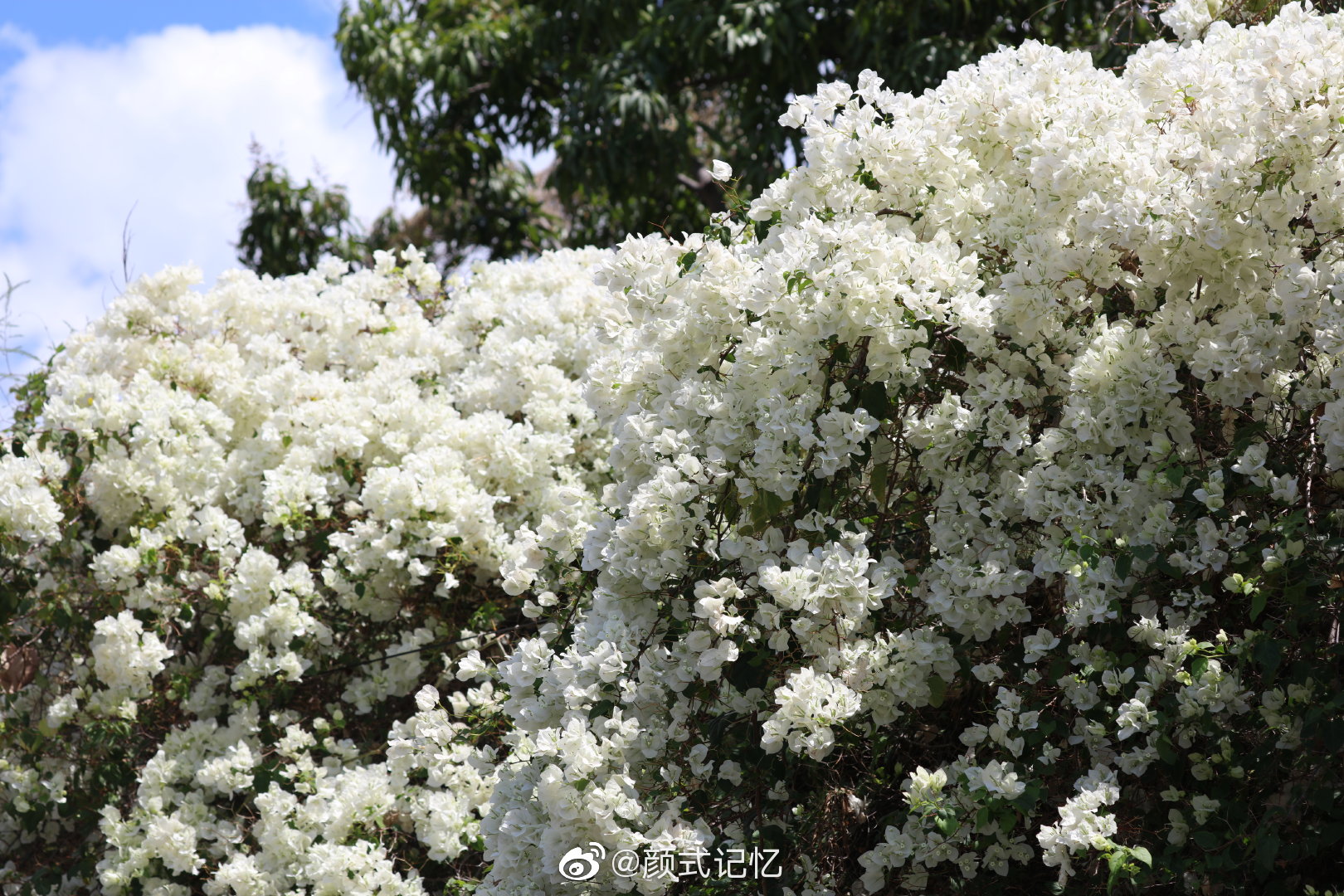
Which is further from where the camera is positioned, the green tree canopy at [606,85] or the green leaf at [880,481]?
the green tree canopy at [606,85]

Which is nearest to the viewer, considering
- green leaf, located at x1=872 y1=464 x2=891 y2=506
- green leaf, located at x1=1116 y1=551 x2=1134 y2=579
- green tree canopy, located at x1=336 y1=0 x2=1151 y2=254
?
green leaf, located at x1=1116 y1=551 x2=1134 y2=579

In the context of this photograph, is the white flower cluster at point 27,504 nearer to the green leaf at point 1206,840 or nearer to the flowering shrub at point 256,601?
the flowering shrub at point 256,601

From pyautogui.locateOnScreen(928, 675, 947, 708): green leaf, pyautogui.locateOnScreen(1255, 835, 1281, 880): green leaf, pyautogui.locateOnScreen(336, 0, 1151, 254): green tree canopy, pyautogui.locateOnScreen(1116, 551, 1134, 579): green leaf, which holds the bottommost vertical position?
pyautogui.locateOnScreen(1255, 835, 1281, 880): green leaf

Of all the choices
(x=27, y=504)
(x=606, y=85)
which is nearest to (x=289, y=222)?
(x=606, y=85)

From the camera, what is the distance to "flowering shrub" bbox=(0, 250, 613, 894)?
346 centimetres

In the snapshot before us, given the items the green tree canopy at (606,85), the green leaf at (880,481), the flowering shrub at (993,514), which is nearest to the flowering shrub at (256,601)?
the flowering shrub at (993,514)

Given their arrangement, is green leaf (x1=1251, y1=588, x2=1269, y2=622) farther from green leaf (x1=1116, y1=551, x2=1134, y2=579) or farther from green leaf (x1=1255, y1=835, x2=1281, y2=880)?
green leaf (x1=1255, y1=835, x2=1281, y2=880)

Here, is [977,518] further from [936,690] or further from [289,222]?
[289,222]

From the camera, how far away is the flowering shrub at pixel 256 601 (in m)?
3.46

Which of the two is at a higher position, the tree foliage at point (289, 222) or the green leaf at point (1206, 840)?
the tree foliage at point (289, 222)

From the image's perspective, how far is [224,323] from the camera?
184 inches

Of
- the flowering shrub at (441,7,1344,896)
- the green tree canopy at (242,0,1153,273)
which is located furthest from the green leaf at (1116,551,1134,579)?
the green tree canopy at (242,0,1153,273)

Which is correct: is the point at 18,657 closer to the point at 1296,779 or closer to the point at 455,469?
Answer: the point at 455,469

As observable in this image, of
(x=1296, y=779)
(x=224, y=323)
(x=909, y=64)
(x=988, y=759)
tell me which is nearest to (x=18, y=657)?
(x=224, y=323)
